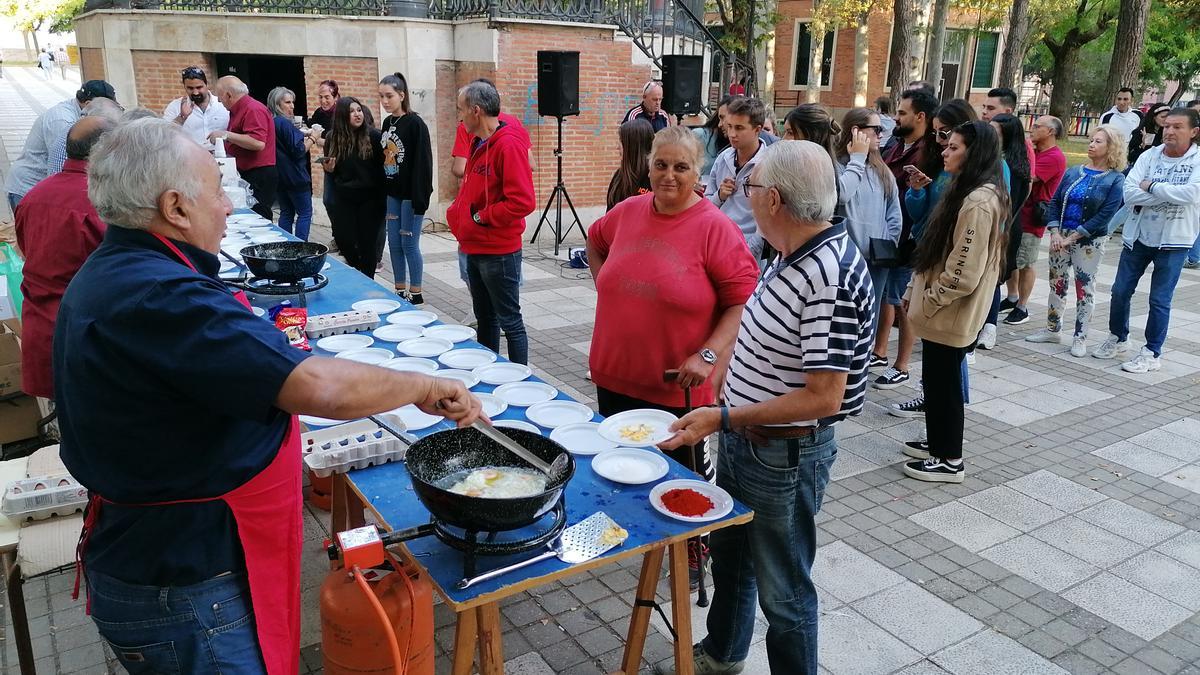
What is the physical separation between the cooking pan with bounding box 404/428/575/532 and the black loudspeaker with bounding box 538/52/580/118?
8.19m

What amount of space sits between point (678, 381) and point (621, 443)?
49cm

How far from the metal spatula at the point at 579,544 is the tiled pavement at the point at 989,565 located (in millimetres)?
1048

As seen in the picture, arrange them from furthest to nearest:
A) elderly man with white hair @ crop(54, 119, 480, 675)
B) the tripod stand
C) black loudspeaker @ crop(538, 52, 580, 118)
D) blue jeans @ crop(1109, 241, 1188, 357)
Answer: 1. the tripod stand
2. black loudspeaker @ crop(538, 52, 580, 118)
3. blue jeans @ crop(1109, 241, 1188, 357)
4. elderly man with white hair @ crop(54, 119, 480, 675)

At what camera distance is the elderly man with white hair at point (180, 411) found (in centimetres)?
166

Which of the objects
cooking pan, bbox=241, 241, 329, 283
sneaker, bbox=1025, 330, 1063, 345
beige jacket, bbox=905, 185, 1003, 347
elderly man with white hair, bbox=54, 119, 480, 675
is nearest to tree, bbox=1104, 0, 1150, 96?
sneaker, bbox=1025, 330, 1063, 345

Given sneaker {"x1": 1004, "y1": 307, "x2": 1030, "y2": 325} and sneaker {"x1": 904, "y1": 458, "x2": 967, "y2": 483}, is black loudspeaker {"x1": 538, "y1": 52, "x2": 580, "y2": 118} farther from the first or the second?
sneaker {"x1": 904, "y1": 458, "x2": 967, "y2": 483}

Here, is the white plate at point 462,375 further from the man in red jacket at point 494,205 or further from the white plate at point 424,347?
the man in red jacket at point 494,205

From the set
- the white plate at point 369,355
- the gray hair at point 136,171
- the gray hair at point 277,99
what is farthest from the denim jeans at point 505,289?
the gray hair at point 277,99

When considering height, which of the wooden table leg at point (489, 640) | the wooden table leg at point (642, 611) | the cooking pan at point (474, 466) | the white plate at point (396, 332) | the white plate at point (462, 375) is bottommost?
the wooden table leg at point (642, 611)

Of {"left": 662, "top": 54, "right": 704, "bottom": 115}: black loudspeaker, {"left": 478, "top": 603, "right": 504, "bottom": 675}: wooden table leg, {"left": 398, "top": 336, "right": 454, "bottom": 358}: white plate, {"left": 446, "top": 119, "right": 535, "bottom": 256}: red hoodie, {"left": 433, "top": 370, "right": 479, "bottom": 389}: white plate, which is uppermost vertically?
{"left": 662, "top": 54, "right": 704, "bottom": 115}: black loudspeaker

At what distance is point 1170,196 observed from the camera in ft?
20.2

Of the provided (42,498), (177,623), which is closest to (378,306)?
(42,498)

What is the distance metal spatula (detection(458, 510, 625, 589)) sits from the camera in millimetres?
2135

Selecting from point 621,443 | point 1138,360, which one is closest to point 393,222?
point 621,443
